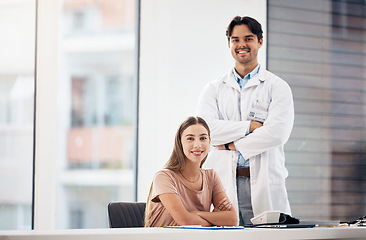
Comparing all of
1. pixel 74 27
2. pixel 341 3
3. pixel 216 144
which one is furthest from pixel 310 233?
pixel 74 27

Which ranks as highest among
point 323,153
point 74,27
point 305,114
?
point 74,27

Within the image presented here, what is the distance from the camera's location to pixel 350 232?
1.66 metres

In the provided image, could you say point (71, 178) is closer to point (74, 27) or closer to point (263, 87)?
point (74, 27)

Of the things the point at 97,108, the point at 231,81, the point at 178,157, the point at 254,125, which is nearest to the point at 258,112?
the point at 254,125

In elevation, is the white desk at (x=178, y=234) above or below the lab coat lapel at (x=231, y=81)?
below

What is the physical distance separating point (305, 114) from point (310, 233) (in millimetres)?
2839

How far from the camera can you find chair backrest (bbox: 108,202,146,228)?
2424mm

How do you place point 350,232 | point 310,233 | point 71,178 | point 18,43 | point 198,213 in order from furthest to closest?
point 71,178
point 18,43
point 198,213
point 350,232
point 310,233

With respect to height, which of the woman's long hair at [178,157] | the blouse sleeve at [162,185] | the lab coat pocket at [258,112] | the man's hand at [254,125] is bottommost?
the blouse sleeve at [162,185]

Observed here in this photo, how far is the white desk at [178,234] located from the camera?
119cm

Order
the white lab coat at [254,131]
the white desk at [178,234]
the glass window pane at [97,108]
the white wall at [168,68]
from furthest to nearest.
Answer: the glass window pane at [97,108] → the white wall at [168,68] → the white lab coat at [254,131] → the white desk at [178,234]

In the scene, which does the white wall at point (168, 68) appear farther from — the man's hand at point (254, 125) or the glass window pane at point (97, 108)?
the man's hand at point (254, 125)

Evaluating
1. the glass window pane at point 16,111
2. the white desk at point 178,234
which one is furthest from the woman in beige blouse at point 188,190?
the glass window pane at point 16,111

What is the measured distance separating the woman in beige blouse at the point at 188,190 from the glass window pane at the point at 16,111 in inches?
55.2
